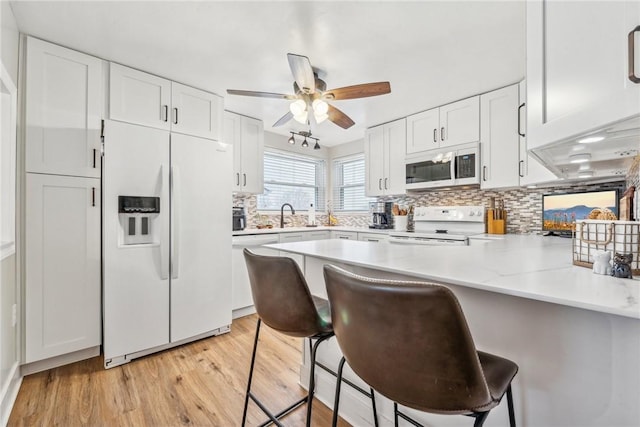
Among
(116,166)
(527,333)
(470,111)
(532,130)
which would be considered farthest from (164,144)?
(470,111)

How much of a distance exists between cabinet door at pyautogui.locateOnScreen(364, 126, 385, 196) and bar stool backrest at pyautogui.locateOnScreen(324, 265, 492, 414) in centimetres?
329

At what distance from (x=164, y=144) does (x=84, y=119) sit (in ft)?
1.88

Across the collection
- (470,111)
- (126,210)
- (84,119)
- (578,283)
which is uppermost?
(470,111)

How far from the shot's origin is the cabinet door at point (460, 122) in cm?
293

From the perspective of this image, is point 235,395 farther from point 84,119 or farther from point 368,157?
point 368,157

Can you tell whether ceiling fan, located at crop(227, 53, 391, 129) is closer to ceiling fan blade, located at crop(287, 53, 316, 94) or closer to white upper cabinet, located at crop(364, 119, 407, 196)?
ceiling fan blade, located at crop(287, 53, 316, 94)

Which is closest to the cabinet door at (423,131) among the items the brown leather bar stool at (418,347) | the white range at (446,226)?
the white range at (446,226)

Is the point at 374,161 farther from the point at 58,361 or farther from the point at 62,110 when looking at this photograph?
the point at 58,361

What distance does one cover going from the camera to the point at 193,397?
1737 millimetres

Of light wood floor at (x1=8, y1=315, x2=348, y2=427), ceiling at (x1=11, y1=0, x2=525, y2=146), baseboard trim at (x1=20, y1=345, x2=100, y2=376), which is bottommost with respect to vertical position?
light wood floor at (x1=8, y1=315, x2=348, y2=427)

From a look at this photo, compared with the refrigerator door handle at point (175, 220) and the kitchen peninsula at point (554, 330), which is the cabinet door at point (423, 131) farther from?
the refrigerator door handle at point (175, 220)

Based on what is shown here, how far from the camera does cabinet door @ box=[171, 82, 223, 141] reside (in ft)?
8.43

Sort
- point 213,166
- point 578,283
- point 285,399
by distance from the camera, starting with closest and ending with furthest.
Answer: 1. point 578,283
2. point 285,399
3. point 213,166

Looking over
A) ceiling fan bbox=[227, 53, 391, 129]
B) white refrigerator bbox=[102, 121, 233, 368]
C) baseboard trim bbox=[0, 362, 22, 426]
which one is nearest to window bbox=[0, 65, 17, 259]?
white refrigerator bbox=[102, 121, 233, 368]
